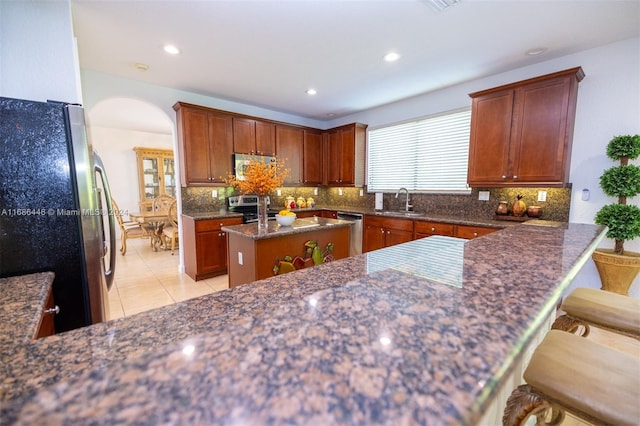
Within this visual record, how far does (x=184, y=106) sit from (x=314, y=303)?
152 inches

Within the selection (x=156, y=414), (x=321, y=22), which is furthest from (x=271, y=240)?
(x=156, y=414)

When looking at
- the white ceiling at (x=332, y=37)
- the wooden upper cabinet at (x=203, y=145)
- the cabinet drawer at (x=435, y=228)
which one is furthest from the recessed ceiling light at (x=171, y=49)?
the cabinet drawer at (x=435, y=228)

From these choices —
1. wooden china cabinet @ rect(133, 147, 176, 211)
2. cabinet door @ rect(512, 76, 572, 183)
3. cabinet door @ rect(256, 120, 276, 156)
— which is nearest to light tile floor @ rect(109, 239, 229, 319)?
cabinet door @ rect(256, 120, 276, 156)

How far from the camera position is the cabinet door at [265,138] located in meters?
4.42

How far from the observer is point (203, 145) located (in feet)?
12.6

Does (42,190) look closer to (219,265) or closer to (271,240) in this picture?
(271,240)

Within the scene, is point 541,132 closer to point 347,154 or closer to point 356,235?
point 356,235

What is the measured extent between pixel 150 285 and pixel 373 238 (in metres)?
3.16

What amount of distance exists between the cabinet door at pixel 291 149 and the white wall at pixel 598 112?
129 inches

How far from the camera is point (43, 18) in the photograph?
1.85m

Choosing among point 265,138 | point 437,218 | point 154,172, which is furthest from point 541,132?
point 154,172

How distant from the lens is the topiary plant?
7.64ft

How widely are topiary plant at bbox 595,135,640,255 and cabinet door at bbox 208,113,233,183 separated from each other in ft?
14.0

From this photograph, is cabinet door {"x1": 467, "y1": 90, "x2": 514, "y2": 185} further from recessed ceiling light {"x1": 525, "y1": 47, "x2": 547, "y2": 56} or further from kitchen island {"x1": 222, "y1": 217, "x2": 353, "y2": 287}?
kitchen island {"x1": 222, "y1": 217, "x2": 353, "y2": 287}
